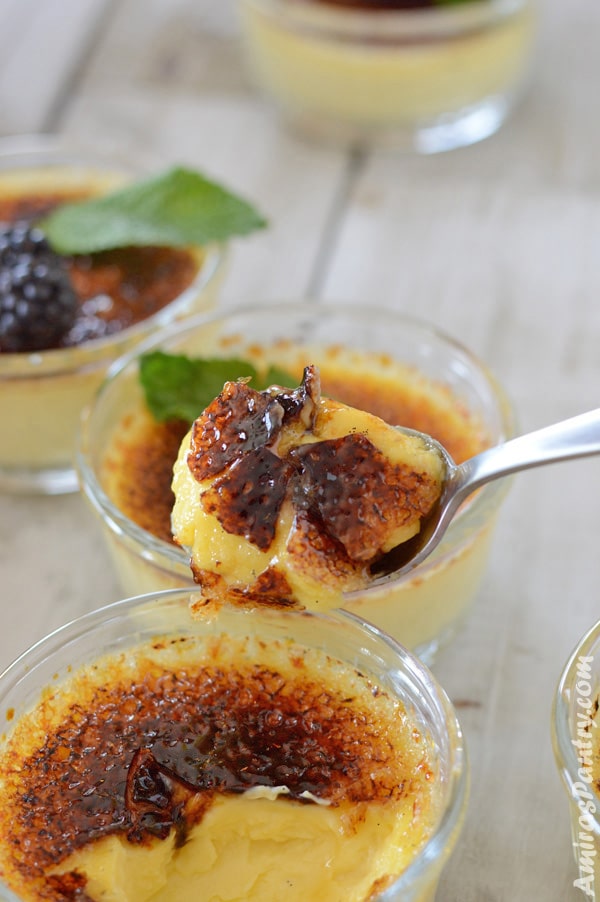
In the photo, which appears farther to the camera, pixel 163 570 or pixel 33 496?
pixel 33 496

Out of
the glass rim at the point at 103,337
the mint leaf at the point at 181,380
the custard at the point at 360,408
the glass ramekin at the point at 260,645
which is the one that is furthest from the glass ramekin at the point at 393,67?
the glass ramekin at the point at 260,645

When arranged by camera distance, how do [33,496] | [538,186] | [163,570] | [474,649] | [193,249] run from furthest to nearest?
[538,186]
[193,249]
[33,496]
[474,649]
[163,570]

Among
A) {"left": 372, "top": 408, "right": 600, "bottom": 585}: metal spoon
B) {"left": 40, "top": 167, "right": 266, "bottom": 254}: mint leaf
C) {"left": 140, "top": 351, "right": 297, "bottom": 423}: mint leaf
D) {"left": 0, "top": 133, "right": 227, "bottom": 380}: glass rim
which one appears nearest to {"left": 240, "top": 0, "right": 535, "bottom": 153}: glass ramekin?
{"left": 0, "top": 133, "right": 227, "bottom": 380}: glass rim

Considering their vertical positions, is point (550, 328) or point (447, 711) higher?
point (447, 711)

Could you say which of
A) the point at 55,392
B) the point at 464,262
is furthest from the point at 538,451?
the point at 464,262

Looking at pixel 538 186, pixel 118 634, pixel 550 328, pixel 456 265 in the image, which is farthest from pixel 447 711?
pixel 538 186

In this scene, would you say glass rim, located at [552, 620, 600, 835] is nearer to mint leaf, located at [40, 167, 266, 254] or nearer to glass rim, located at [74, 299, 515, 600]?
glass rim, located at [74, 299, 515, 600]

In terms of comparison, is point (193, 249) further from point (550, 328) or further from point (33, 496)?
point (550, 328)
